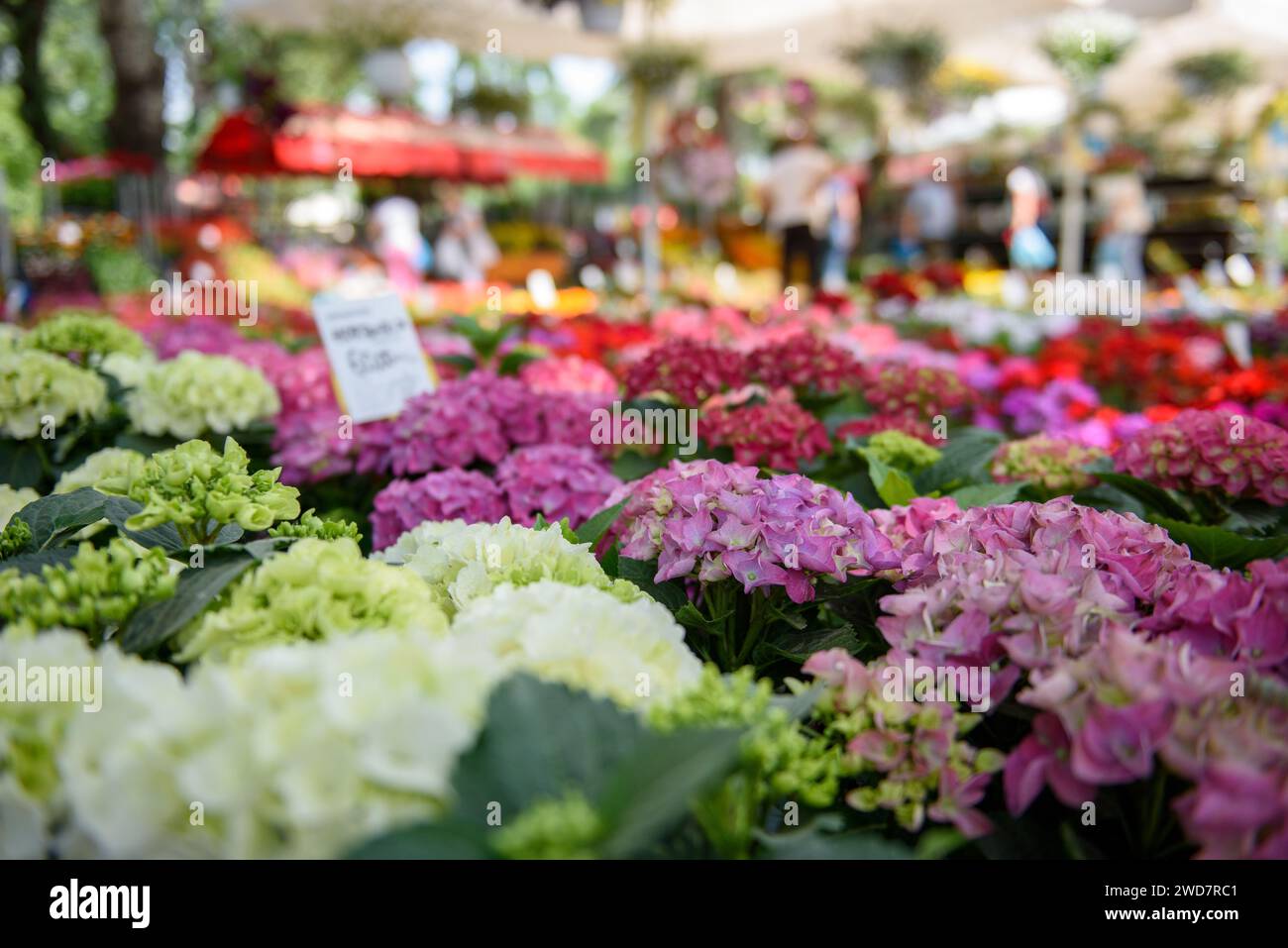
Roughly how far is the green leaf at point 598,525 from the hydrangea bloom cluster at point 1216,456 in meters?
1.01

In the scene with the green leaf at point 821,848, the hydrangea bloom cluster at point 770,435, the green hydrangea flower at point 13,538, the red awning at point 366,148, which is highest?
the red awning at point 366,148

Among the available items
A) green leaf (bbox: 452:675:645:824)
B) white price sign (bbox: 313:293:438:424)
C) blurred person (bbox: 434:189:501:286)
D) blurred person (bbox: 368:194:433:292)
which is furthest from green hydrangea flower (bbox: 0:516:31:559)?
blurred person (bbox: 434:189:501:286)

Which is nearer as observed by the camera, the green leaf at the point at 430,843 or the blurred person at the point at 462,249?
the green leaf at the point at 430,843

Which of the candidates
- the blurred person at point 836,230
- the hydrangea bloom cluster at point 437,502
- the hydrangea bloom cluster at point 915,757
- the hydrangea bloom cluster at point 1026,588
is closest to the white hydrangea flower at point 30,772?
the hydrangea bloom cluster at point 915,757

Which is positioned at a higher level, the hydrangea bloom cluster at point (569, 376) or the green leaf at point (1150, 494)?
the hydrangea bloom cluster at point (569, 376)

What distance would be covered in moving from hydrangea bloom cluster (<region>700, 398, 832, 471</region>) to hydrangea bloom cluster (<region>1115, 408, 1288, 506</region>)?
594mm

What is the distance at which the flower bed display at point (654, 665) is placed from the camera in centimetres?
73

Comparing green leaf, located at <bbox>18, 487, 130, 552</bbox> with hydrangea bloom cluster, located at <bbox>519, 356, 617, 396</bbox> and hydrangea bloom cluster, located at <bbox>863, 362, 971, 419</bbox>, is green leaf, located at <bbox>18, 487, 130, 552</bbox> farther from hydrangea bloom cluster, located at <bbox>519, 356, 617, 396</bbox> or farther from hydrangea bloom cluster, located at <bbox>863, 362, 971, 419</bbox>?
hydrangea bloom cluster, located at <bbox>863, 362, 971, 419</bbox>

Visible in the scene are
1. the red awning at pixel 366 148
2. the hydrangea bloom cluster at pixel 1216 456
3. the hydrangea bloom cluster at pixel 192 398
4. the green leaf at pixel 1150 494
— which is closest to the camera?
the hydrangea bloom cluster at pixel 1216 456

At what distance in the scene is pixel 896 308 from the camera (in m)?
6.17

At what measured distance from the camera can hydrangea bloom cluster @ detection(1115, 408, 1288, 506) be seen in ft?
5.70

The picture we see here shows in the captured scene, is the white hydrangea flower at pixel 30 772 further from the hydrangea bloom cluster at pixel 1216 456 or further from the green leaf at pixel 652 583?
the hydrangea bloom cluster at pixel 1216 456

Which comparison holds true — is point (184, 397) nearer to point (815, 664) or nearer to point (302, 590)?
point (302, 590)

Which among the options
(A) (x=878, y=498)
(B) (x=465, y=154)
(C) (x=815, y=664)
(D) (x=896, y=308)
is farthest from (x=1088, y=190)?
(C) (x=815, y=664)
